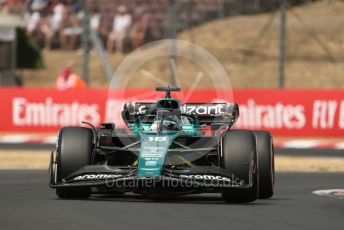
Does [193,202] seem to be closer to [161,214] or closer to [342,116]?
[161,214]

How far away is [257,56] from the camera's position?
115ft

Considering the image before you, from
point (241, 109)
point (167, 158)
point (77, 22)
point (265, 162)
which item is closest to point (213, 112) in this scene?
point (265, 162)

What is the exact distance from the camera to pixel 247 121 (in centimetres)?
2725

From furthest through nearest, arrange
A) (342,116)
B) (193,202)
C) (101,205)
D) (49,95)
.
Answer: (49,95), (342,116), (193,202), (101,205)

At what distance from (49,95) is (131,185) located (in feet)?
55.0

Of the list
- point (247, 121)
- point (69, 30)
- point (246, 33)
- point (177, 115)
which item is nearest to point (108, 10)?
point (69, 30)

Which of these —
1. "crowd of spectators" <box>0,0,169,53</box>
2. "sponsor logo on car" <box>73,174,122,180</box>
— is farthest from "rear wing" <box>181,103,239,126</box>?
"crowd of spectators" <box>0,0,169,53</box>

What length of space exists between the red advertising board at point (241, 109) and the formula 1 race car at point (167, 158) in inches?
477

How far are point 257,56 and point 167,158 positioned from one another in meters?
22.4

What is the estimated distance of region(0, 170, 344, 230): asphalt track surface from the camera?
1012 cm

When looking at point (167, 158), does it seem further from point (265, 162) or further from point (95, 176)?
point (265, 162)
